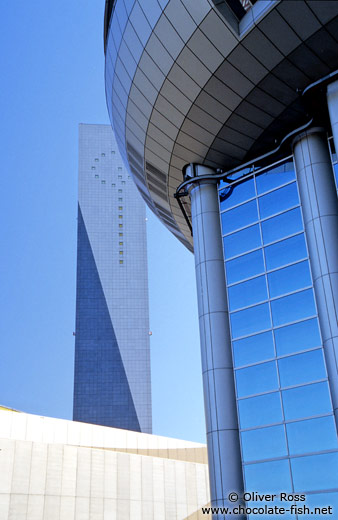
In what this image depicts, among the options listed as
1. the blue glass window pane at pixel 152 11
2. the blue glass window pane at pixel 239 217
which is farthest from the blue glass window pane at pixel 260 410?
the blue glass window pane at pixel 152 11

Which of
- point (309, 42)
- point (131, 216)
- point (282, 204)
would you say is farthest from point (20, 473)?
point (131, 216)

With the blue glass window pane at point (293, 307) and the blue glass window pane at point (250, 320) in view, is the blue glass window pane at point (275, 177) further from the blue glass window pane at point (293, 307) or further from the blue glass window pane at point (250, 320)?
the blue glass window pane at point (250, 320)

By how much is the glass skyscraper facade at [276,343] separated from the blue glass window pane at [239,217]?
0.10 ft

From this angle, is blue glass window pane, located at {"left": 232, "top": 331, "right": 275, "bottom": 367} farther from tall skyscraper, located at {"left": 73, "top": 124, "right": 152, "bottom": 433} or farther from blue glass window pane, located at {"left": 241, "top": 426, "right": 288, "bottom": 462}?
tall skyscraper, located at {"left": 73, "top": 124, "right": 152, "bottom": 433}

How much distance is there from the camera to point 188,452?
3247 cm

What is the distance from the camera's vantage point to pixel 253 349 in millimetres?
15977

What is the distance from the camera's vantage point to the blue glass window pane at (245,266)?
16.7 metres

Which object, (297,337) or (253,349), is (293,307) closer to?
(297,337)

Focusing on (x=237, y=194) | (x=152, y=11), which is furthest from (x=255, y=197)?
(x=152, y=11)

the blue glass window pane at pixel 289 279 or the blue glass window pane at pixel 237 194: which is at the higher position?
the blue glass window pane at pixel 237 194

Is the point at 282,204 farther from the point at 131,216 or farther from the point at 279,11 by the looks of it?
the point at 131,216

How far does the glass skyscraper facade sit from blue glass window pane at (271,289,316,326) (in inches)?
1.1

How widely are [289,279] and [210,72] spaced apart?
19.6ft

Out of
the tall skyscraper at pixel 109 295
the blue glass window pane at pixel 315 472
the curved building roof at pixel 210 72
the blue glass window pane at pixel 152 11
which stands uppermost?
the tall skyscraper at pixel 109 295
